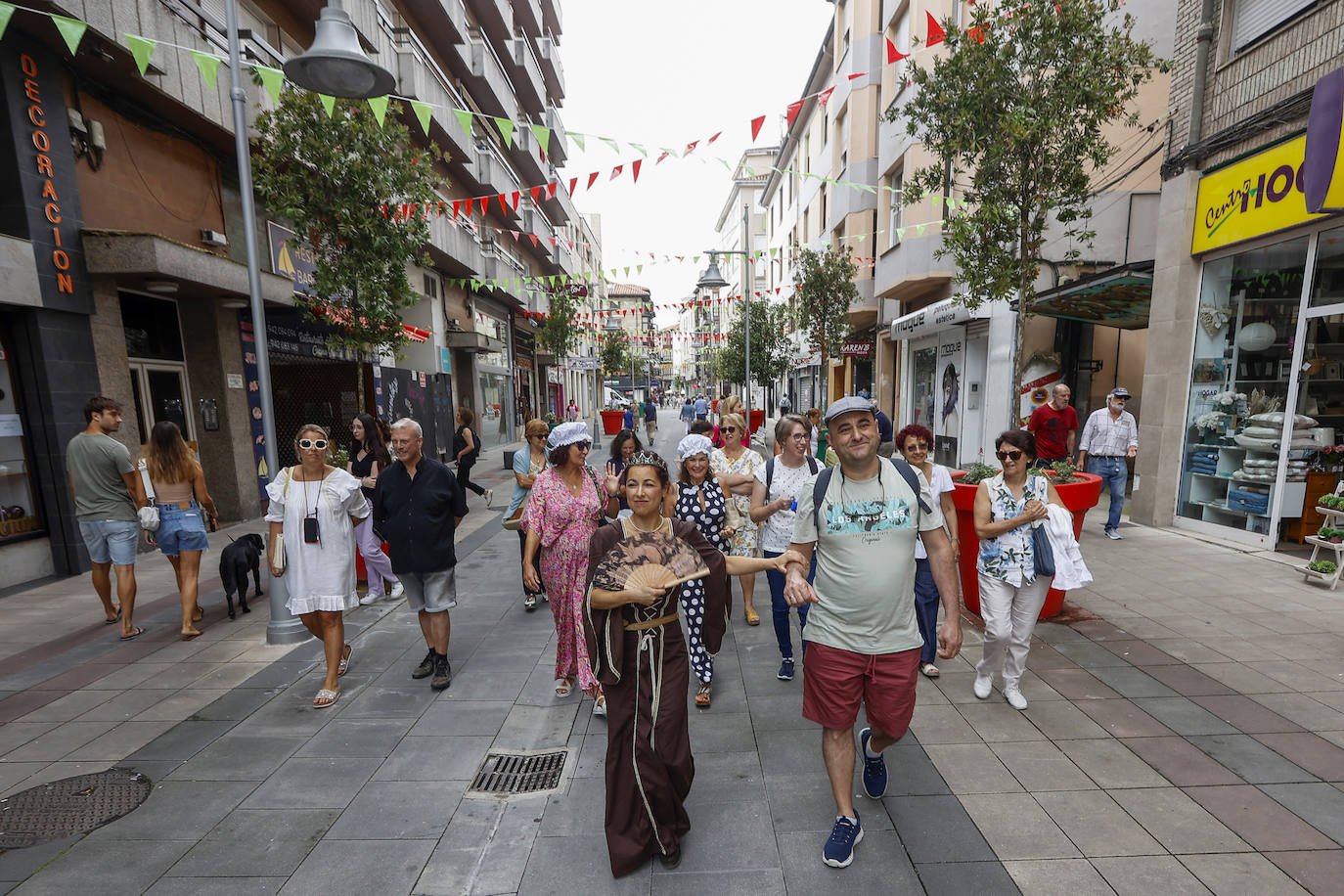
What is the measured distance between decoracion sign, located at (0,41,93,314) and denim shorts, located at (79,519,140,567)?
3317 mm

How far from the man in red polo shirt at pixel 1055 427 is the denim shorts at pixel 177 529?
905 centimetres

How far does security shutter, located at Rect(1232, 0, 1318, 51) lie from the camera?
6.40 metres

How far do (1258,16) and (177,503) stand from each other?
1241cm

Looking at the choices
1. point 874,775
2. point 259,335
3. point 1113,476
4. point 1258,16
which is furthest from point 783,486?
point 1258,16

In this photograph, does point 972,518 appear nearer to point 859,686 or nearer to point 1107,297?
point 859,686

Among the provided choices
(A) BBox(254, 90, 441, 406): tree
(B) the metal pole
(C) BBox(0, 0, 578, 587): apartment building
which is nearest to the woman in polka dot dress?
(B) the metal pole

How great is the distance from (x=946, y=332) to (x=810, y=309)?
3625mm

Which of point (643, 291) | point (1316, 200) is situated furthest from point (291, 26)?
point (643, 291)

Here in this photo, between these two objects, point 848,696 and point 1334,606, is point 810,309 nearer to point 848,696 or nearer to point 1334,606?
point 1334,606

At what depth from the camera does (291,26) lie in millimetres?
10977

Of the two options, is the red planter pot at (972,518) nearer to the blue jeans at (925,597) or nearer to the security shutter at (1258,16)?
the blue jeans at (925,597)

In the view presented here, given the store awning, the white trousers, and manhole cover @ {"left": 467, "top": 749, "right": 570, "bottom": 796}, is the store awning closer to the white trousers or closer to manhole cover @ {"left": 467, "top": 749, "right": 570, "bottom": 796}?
the white trousers

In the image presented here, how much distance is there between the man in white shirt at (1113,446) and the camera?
302 inches

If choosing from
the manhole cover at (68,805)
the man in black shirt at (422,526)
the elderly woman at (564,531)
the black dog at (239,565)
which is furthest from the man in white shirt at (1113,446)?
the black dog at (239,565)
